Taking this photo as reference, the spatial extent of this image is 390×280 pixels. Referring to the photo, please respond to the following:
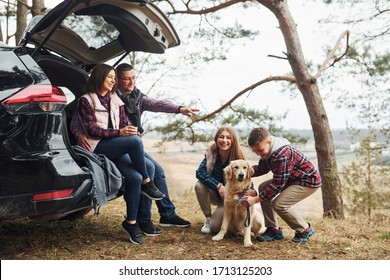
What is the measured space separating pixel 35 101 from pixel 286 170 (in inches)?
91.6

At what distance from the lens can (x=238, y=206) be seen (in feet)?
14.2

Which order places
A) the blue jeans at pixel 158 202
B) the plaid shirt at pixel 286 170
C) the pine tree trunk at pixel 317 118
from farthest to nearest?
the pine tree trunk at pixel 317 118 → the blue jeans at pixel 158 202 → the plaid shirt at pixel 286 170

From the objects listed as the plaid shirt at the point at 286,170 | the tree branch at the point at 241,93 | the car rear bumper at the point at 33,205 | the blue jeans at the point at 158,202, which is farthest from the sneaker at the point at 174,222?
the tree branch at the point at 241,93

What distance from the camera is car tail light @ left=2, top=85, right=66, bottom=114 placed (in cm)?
313

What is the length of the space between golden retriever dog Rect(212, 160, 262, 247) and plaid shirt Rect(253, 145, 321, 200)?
207mm

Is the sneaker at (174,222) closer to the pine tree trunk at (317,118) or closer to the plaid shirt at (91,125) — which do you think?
the plaid shirt at (91,125)

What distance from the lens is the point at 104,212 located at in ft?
20.0

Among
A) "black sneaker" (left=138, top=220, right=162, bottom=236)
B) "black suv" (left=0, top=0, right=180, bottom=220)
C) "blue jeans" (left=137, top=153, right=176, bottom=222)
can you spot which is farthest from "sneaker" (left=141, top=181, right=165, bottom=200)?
"black suv" (left=0, top=0, right=180, bottom=220)

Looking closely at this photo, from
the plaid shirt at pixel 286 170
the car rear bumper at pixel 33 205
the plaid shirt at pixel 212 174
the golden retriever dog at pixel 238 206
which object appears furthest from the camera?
the plaid shirt at pixel 212 174

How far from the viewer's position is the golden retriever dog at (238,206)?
4262mm

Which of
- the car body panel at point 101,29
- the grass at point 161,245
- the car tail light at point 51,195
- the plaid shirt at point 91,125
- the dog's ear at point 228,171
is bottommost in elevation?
the grass at point 161,245

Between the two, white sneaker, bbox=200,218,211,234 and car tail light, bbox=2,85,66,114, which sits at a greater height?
car tail light, bbox=2,85,66,114

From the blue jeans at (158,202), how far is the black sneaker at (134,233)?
268 mm

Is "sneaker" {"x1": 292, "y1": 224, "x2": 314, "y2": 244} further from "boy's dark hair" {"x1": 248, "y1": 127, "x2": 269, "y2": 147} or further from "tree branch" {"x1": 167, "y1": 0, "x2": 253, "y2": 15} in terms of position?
"tree branch" {"x1": 167, "y1": 0, "x2": 253, "y2": 15}
